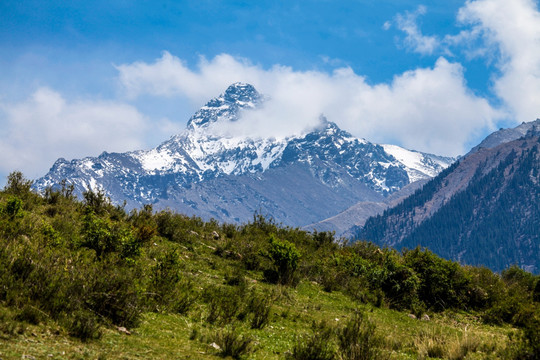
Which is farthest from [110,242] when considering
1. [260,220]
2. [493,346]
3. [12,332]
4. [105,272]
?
[260,220]

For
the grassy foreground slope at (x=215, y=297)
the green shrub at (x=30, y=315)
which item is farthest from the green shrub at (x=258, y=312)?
the green shrub at (x=30, y=315)

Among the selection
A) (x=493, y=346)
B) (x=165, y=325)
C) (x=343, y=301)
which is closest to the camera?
(x=165, y=325)

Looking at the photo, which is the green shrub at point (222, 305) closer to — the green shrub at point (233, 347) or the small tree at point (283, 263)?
the green shrub at point (233, 347)

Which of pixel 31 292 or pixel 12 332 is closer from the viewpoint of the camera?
pixel 12 332

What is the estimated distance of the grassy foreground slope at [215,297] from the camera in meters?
10.8

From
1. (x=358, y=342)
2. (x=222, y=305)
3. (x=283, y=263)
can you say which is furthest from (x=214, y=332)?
(x=283, y=263)

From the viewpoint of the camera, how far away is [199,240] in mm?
30109

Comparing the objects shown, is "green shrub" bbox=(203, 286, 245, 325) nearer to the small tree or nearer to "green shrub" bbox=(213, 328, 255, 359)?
"green shrub" bbox=(213, 328, 255, 359)

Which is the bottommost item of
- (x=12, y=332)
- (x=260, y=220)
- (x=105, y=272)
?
(x=12, y=332)

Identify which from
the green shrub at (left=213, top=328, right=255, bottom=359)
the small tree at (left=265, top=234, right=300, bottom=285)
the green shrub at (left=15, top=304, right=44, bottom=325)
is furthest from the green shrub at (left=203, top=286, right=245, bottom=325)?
the small tree at (left=265, top=234, right=300, bottom=285)

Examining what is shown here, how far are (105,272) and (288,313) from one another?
27.5 ft

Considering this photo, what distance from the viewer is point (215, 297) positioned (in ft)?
53.9

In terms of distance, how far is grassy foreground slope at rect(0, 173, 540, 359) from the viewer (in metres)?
10.8

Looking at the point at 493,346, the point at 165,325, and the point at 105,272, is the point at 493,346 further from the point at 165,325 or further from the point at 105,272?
the point at 105,272
